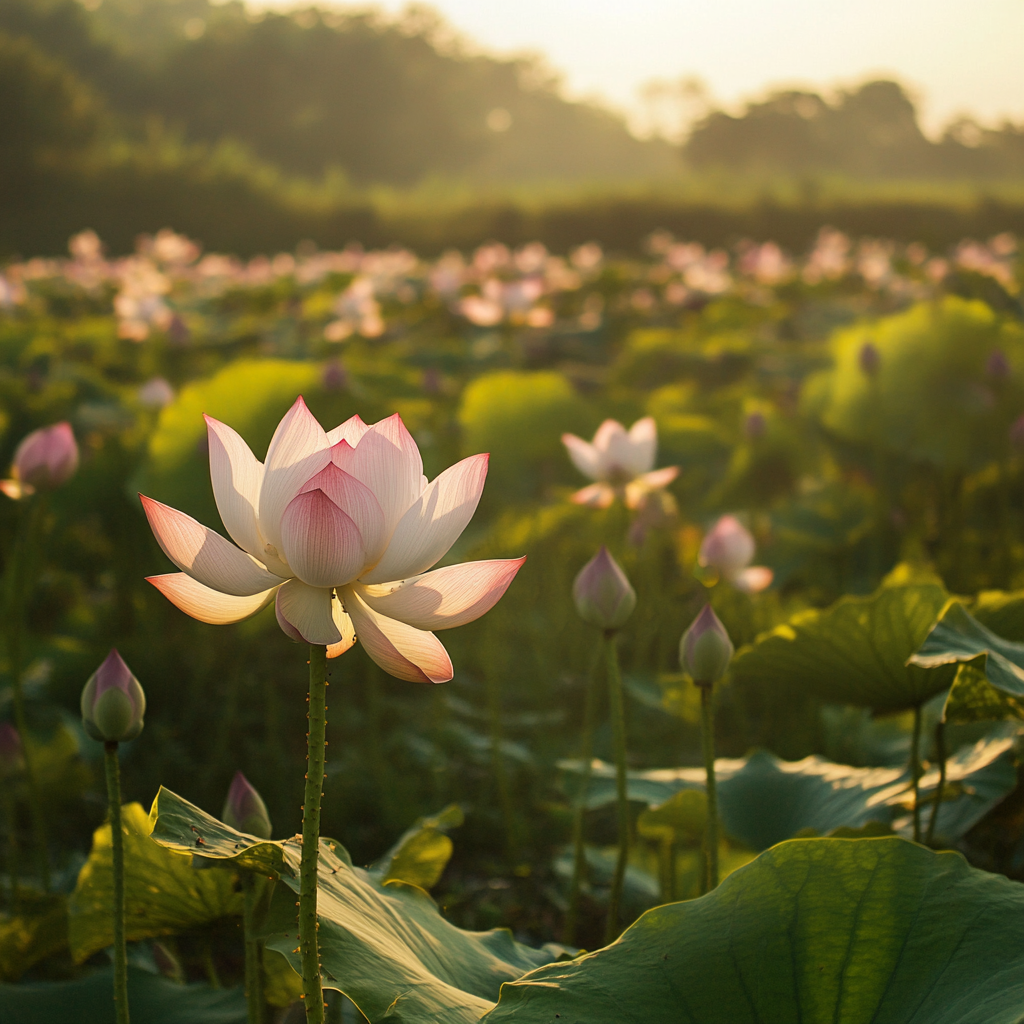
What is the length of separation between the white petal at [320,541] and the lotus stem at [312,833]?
0.15 ft

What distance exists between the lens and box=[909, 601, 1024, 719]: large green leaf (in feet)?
2.69

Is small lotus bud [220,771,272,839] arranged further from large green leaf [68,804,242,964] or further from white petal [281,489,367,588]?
white petal [281,489,367,588]

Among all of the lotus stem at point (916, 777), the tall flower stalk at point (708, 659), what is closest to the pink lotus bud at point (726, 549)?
the lotus stem at point (916, 777)

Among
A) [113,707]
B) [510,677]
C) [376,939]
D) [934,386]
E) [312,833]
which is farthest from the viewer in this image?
[934,386]

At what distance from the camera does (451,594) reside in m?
0.66

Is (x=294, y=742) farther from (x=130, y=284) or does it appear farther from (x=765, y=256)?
(x=765, y=256)

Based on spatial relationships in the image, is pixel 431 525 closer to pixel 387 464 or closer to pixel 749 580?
pixel 387 464

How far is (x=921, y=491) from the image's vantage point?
9.73ft

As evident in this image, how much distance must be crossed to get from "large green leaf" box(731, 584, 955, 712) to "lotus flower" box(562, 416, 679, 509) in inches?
26.1

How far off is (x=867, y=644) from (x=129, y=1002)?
77cm

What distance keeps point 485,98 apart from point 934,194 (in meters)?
32.2

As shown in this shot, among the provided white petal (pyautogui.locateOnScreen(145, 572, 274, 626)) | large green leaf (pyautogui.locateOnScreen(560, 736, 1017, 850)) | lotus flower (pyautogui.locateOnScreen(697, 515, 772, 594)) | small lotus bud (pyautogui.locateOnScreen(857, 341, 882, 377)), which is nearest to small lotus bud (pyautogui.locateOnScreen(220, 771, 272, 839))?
white petal (pyautogui.locateOnScreen(145, 572, 274, 626))

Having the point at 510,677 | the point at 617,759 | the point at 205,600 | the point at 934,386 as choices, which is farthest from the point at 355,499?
the point at 934,386

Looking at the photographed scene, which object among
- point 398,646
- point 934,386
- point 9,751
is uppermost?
point 398,646
